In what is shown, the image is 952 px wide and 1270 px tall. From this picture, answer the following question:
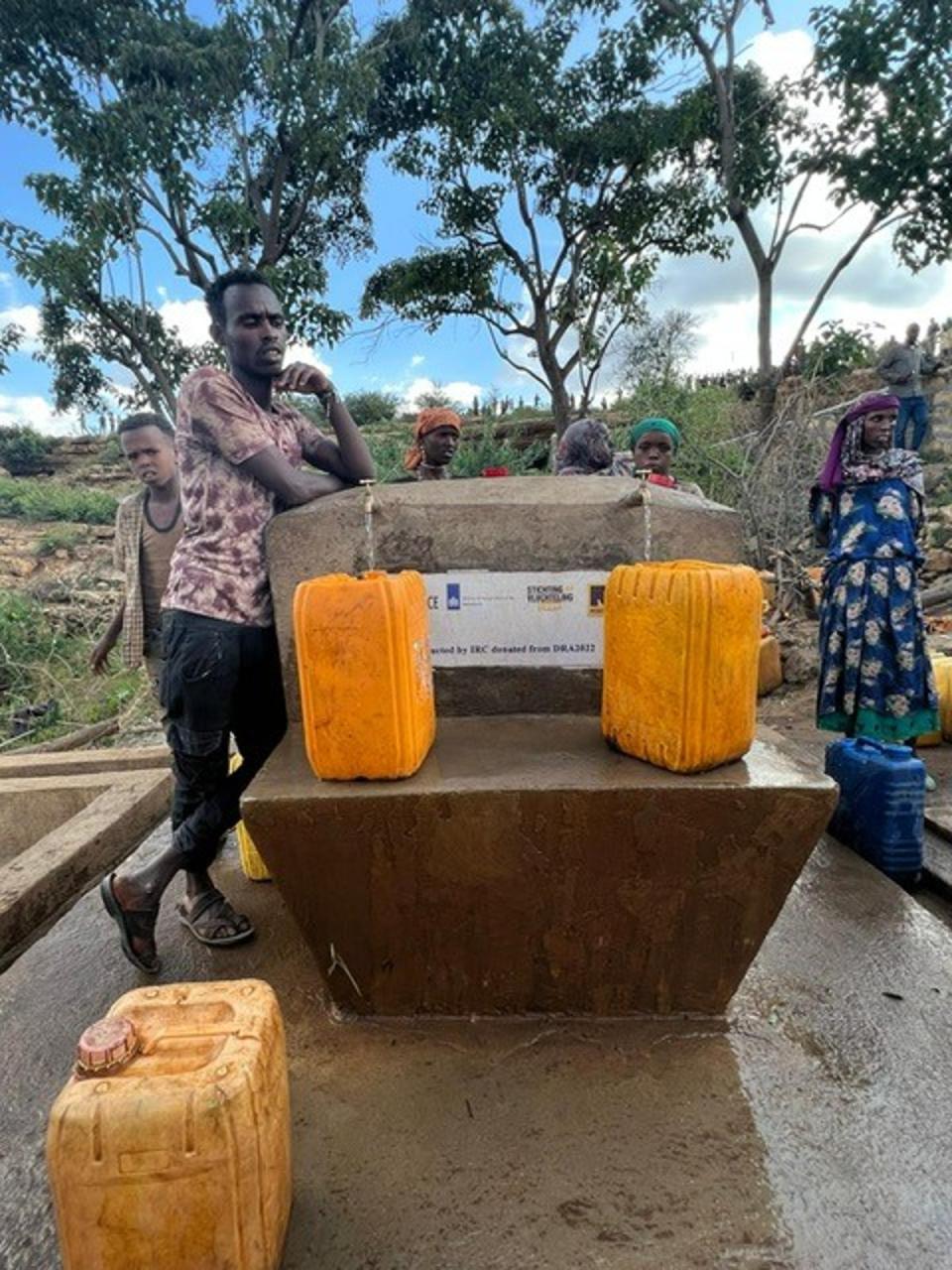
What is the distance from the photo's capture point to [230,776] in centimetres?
238

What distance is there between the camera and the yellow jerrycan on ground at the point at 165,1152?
1.18 metres

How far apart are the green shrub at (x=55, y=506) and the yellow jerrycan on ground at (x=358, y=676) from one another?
62.6 feet

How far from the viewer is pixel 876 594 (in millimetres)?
3291

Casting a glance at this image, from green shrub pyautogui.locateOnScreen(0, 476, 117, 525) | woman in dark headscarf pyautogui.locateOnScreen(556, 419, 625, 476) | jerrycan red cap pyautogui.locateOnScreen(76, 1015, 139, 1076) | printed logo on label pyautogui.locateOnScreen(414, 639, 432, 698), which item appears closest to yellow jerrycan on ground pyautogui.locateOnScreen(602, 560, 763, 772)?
printed logo on label pyautogui.locateOnScreen(414, 639, 432, 698)

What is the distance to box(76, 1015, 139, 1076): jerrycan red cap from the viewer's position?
1244 millimetres

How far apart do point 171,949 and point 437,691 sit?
124cm

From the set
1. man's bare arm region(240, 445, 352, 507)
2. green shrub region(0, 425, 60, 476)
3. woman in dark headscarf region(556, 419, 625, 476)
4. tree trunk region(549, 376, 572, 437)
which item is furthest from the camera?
green shrub region(0, 425, 60, 476)

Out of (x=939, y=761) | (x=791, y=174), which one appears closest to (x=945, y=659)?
(x=939, y=761)

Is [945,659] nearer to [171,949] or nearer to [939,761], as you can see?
[939,761]

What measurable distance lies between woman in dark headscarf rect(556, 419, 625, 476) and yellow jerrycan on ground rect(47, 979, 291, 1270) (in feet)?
11.2

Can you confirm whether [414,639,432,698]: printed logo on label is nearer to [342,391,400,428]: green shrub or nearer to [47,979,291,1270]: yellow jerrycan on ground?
[47,979,291,1270]: yellow jerrycan on ground

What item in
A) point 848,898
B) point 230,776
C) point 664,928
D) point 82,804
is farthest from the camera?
point 82,804

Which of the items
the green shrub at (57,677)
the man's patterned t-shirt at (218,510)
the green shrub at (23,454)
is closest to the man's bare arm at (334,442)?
the man's patterned t-shirt at (218,510)

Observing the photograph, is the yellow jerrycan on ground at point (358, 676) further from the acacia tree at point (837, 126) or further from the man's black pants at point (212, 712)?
the acacia tree at point (837, 126)
